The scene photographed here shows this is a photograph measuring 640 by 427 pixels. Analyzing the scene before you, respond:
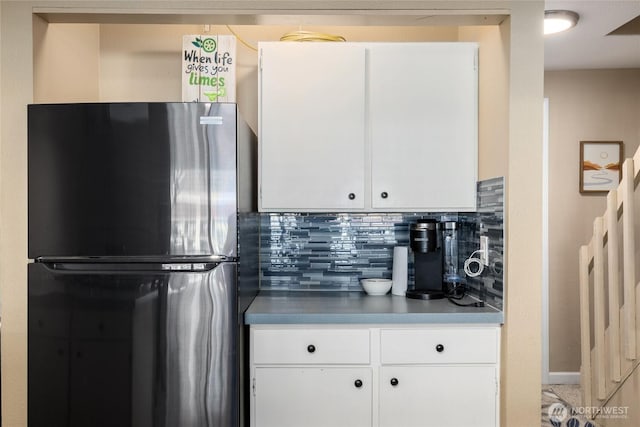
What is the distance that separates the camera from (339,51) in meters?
2.36

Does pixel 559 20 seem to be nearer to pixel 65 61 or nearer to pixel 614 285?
pixel 614 285

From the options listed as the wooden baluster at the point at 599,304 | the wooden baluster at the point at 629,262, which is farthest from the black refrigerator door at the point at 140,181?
the wooden baluster at the point at 599,304

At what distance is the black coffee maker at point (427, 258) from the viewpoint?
8.02 feet

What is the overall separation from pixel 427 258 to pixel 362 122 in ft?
2.48

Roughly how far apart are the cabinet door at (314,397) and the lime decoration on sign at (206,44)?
5.28 ft

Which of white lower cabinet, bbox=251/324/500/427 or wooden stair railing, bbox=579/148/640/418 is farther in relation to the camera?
wooden stair railing, bbox=579/148/640/418

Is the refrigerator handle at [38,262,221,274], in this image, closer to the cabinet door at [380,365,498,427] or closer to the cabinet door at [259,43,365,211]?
the cabinet door at [259,43,365,211]

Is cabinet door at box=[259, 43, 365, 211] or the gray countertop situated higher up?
cabinet door at box=[259, 43, 365, 211]

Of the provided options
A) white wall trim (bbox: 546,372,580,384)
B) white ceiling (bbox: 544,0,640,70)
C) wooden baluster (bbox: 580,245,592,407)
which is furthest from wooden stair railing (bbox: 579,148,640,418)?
white ceiling (bbox: 544,0,640,70)

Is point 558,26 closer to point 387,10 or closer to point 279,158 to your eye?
point 387,10

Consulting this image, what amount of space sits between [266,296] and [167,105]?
1122mm

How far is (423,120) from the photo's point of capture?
2.35 m

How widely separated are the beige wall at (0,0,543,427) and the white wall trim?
2151 mm

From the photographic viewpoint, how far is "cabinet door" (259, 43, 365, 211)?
2.35 meters
